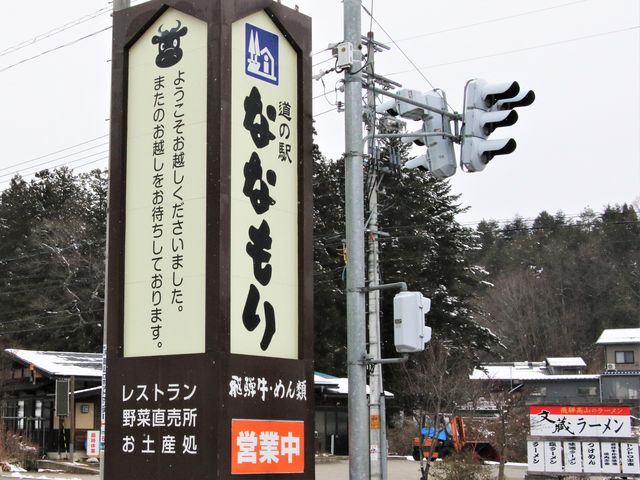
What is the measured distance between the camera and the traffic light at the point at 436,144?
10070mm

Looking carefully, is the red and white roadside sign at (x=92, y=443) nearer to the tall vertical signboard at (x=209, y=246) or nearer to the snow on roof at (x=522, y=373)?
the tall vertical signboard at (x=209, y=246)

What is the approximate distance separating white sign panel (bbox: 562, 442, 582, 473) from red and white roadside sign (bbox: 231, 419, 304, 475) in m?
16.4

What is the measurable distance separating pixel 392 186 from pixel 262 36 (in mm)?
41494

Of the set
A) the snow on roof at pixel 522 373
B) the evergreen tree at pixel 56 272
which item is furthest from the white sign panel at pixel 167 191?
the snow on roof at pixel 522 373

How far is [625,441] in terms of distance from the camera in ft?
78.2

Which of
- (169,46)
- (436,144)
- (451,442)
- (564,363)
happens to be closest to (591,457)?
(451,442)

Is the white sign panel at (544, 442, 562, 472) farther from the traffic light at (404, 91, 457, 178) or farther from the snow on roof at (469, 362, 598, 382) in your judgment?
the snow on roof at (469, 362, 598, 382)

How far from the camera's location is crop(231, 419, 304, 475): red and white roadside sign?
29.9 feet

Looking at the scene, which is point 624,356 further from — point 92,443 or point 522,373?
point 92,443

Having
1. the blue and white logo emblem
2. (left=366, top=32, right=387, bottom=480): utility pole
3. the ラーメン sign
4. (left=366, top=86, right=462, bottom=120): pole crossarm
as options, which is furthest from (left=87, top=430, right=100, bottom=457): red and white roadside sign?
(left=366, top=86, right=462, bottom=120): pole crossarm

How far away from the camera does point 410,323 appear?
884cm

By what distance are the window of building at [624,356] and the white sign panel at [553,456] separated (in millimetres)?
45140

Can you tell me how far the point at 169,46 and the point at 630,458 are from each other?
18.8 m

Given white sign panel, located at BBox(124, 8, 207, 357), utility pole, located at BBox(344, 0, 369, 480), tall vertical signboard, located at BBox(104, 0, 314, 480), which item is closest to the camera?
utility pole, located at BBox(344, 0, 369, 480)
